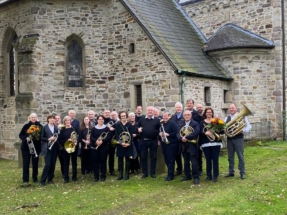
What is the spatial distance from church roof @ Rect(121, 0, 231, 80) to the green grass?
5644 mm

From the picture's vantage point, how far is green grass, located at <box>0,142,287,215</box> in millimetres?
7980

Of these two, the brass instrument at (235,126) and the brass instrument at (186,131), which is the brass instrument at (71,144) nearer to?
the brass instrument at (186,131)

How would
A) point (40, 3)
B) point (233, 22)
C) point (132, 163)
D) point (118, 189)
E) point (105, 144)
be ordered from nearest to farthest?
point (118, 189), point (105, 144), point (132, 163), point (40, 3), point (233, 22)

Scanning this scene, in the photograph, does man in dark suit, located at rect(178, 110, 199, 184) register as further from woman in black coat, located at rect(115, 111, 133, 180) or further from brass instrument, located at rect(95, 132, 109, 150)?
brass instrument, located at rect(95, 132, 109, 150)

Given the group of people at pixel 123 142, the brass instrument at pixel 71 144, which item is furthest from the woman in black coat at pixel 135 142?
the brass instrument at pixel 71 144

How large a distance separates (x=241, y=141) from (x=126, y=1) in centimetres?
914

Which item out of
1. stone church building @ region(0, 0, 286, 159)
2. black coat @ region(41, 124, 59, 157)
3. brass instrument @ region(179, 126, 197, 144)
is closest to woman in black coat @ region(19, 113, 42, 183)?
black coat @ region(41, 124, 59, 157)

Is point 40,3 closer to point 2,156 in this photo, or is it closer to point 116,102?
point 116,102

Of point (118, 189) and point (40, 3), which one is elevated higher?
point (40, 3)

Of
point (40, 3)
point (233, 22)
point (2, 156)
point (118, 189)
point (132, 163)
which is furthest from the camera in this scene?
point (233, 22)

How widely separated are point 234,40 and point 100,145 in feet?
33.3

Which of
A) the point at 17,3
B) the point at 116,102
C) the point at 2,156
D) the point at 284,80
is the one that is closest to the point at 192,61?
the point at 116,102

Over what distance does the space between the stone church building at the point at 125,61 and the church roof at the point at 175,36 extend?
6cm

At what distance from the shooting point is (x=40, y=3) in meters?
16.2
